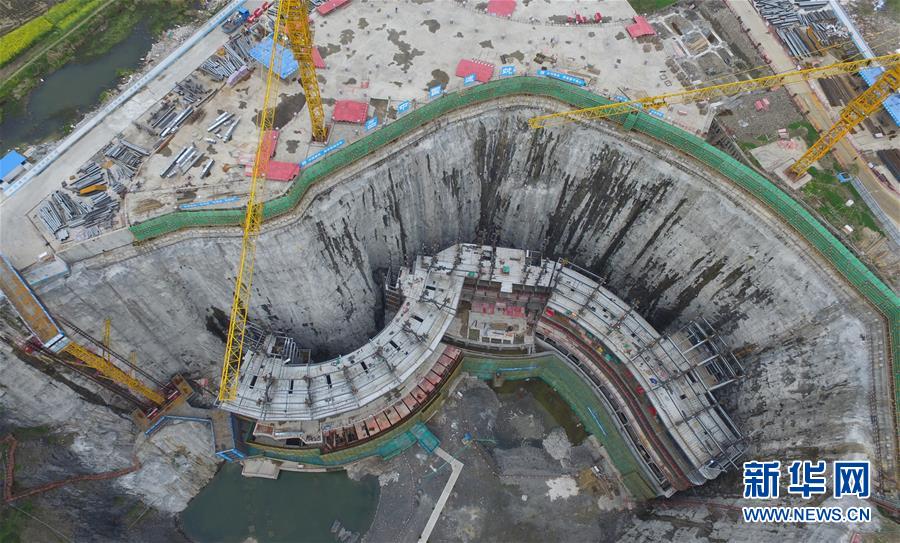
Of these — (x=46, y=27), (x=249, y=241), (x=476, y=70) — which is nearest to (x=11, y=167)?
(x=249, y=241)

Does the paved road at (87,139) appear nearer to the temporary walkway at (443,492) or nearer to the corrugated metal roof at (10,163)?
the corrugated metal roof at (10,163)

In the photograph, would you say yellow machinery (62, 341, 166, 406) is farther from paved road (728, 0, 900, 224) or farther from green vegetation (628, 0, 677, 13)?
paved road (728, 0, 900, 224)

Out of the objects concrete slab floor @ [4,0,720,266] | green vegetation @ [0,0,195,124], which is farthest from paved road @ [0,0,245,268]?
green vegetation @ [0,0,195,124]

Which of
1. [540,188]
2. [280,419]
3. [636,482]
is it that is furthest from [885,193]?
[280,419]

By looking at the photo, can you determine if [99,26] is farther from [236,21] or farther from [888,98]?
[888,98]

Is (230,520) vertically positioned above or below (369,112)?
below

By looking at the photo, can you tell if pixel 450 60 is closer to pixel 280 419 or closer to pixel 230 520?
pixel 280 419
